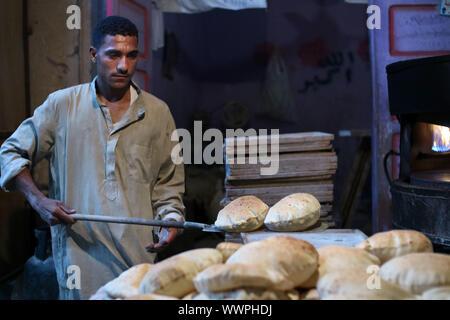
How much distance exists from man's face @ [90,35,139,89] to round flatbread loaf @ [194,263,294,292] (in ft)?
5.63

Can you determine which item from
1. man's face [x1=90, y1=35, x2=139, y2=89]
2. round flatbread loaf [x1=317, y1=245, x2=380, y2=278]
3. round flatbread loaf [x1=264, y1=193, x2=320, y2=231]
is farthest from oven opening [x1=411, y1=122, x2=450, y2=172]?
round flatbread loaf [x1=317, y1=245, x2=380, y2=278]

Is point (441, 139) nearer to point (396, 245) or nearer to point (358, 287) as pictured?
point (396, 245)

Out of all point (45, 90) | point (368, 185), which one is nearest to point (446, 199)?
point (45, 90)

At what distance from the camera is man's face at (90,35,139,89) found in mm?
2596

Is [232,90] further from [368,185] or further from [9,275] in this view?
→ [9,275]

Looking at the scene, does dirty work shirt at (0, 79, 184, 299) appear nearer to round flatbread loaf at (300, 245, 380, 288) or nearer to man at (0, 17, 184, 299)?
man at (0, 17, 184, 299)

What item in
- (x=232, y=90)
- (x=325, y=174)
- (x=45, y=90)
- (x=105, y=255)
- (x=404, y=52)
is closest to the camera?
(x=105, y=255)

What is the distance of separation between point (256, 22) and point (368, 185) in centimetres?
395

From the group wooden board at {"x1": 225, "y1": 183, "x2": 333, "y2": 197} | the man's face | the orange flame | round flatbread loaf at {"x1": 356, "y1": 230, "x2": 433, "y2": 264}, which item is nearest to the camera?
round flatbread loaf at {"x1": 356, "y1": 230, "x2": 433, "y2": 264}

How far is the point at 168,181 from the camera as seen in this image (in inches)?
114

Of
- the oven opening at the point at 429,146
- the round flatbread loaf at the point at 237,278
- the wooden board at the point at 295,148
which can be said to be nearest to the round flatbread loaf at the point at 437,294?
the round flatbread loaf at the point at 237,278

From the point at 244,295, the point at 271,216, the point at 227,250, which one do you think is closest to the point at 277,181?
the point at 271,216

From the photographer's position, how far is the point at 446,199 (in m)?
2.90

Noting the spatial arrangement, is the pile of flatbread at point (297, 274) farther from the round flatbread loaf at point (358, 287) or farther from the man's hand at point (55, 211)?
the man's hand at point (55, 211)
